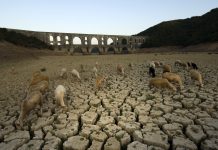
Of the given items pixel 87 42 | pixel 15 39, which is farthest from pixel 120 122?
pixel 87 42

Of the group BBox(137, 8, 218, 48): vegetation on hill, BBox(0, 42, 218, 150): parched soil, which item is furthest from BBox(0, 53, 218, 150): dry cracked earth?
BBox(137, 8, 218, 48): vegetation on hill

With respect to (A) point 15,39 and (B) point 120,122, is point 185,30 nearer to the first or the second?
(A) point 15,39

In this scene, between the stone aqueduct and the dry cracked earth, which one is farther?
the stone aqueduct

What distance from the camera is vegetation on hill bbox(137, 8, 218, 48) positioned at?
5519cm

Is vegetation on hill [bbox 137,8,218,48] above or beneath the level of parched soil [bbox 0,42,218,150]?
above

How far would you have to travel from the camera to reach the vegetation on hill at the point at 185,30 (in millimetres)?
55188

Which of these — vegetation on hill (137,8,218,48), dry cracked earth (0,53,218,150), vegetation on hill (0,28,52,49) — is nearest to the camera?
dry cracked earth (0,53,218,150)

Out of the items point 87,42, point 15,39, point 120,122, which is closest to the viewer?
point 120,122

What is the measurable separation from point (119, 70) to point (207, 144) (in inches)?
331

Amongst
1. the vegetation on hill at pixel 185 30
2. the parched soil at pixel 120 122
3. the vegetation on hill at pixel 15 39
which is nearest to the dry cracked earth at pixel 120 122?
the parched soil at pixel 120 122

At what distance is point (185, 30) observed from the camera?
69.4 meters

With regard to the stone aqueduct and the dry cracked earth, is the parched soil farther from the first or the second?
the stone aqueduct

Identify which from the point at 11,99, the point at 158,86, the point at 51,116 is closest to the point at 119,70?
the point at 158,86

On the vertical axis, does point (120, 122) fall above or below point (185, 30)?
below
